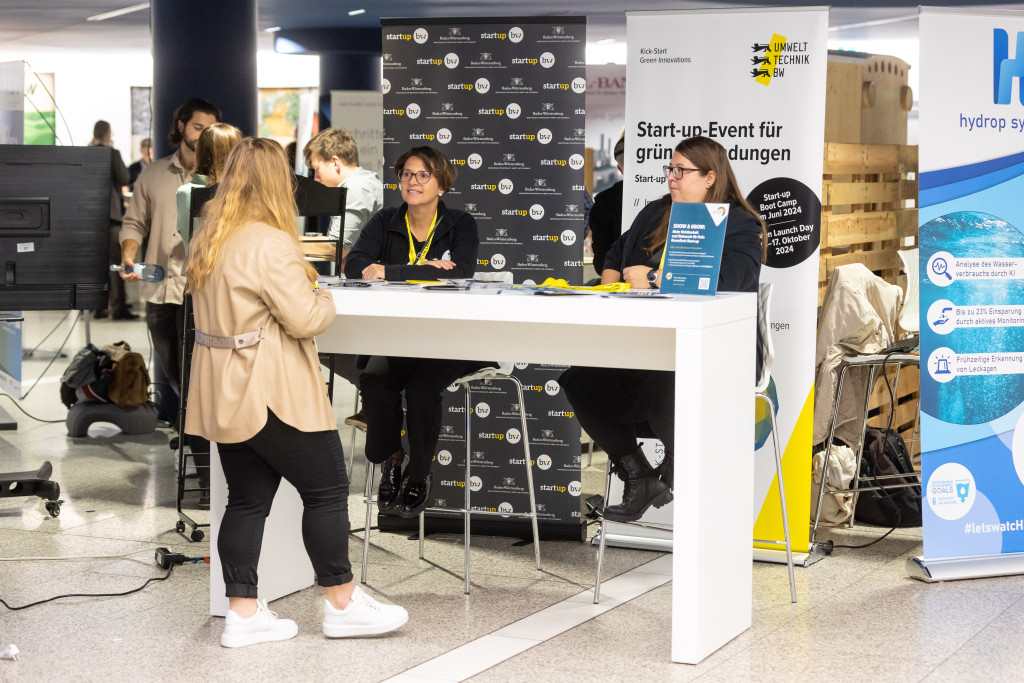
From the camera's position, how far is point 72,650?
132 inches

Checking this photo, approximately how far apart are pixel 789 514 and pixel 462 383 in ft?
4.16

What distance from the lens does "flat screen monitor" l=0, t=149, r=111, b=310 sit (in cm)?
404

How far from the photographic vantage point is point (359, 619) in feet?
11.2

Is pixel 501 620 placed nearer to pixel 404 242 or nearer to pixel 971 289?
pixel 404 242

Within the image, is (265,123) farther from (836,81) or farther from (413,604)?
(413,604)

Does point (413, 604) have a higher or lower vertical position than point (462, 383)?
lower

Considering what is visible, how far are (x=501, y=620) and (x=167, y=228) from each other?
9.56 feet

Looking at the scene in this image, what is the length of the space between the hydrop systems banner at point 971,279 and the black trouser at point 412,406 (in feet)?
5.12

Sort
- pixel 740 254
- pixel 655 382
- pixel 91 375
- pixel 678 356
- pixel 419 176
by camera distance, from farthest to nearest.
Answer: pixel 91 375 → pixel 419 176 → pixel 740 254 → pixel 655 382 → pixel 678 356

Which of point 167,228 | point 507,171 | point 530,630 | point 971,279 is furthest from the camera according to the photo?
point 167,228

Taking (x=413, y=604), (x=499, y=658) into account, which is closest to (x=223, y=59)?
(x=413, y=604)

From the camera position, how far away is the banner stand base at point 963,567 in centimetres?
405

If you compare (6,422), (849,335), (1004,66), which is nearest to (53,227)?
(6,422)

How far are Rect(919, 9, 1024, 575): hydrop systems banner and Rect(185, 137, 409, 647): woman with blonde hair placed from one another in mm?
1906
